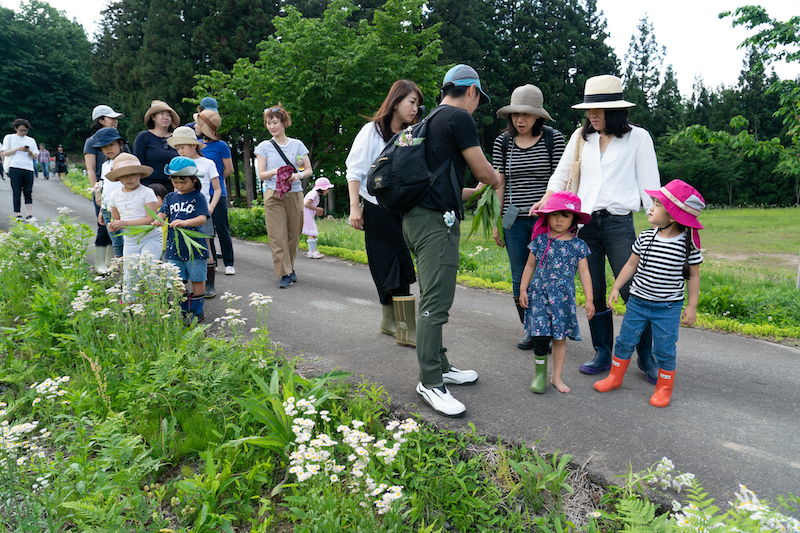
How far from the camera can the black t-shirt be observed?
10.0 ft

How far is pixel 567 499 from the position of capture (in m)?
2.59

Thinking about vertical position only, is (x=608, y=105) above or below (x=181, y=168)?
above

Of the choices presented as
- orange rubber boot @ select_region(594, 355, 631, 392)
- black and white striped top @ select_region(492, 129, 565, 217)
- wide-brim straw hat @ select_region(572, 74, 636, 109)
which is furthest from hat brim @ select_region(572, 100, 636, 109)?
orange rubber boot @ select_region(594, 355, 631, 392)

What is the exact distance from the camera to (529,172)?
4.26m

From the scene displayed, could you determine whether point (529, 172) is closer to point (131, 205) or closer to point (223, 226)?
point (131, 205)

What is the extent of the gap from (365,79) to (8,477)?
1941 cm

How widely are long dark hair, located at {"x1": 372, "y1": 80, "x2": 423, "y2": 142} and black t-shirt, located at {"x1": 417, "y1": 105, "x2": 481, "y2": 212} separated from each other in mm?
904

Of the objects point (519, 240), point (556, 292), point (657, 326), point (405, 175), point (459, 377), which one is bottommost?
point (459, 377)

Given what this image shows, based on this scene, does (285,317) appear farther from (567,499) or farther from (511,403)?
(567,499)

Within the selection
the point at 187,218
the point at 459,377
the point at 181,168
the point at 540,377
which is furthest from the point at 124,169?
the point at 540,377

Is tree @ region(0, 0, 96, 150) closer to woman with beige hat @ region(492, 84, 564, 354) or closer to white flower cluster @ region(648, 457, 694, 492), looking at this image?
woman with beige hat @ region(492, 84, 564, 354)

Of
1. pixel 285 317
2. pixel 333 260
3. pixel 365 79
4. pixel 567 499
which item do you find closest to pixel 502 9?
pixel 365 79

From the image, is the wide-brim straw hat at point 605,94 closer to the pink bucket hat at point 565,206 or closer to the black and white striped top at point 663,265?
the pink bucket hat at point 565,206

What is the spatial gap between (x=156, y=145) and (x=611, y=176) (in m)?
5.16
